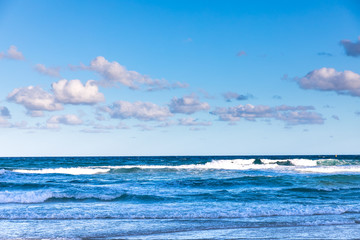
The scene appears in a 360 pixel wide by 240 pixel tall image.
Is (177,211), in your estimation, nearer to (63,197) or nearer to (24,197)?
(63,197)

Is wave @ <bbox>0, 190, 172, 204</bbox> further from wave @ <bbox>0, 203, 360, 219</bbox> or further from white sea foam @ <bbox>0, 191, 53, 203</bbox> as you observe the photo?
wave @ <bbox>0, 203, 360, 219</bbox>

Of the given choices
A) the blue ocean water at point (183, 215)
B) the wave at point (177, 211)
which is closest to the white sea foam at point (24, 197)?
the blue ocean water at point (183, 215)

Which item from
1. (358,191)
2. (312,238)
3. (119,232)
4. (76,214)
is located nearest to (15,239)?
(119,232)

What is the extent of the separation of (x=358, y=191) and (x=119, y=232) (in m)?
15.1

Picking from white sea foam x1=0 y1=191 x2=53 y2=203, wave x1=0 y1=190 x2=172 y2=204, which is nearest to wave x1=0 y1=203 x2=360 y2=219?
white sea foam x1=0 y1=191 x2=53 y2=203

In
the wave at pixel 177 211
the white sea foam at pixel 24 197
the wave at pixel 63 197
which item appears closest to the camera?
the wave at pixel 177 211

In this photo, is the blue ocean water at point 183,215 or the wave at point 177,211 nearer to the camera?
the blue ocean water at point 183,215

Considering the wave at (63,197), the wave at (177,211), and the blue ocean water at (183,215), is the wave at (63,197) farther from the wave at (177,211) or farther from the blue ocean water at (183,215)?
the wave at (177,211)

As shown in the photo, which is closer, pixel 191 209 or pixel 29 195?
pixel 191 209

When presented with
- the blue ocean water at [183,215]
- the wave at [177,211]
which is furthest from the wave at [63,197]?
the wave at [177,211]

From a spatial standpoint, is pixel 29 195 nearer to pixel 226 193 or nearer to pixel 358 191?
pixel 226 193

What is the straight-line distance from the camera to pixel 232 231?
11.2 m

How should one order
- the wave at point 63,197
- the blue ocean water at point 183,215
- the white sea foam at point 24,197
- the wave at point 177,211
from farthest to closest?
the wave at point 63,197 < the white sea foam at point 24,197 < the wave at point 177,211 < the blue ocean water at point 183,215

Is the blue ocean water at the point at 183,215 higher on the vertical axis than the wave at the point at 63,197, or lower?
lower
